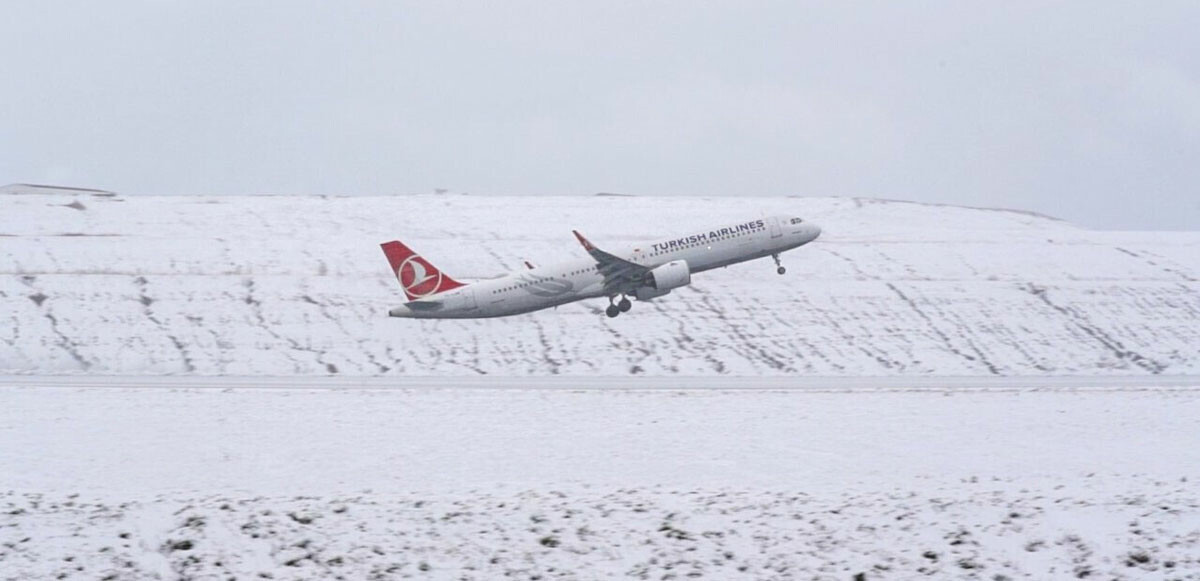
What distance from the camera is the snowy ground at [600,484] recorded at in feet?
77.5

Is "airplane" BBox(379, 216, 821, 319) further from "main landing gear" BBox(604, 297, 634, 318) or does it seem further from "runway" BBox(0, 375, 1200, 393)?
"runway" BBox(0, 375, 1200, 393)

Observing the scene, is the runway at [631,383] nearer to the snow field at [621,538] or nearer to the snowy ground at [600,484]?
the snowy ground at [600,484]

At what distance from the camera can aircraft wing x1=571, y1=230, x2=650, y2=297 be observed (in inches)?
2245

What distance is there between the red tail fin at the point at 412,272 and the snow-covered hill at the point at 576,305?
6.99ft

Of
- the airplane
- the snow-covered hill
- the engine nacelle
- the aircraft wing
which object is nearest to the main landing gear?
Result: the airplane

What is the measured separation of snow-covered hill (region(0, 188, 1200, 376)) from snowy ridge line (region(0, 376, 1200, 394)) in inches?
89.9

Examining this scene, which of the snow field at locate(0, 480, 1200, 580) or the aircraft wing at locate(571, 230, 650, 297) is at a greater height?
the aircraft wing at locate(571, 230, 650, 297)

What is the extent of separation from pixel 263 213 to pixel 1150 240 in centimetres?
6074

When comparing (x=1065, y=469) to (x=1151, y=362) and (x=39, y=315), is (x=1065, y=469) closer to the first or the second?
(x=1151, y=362)

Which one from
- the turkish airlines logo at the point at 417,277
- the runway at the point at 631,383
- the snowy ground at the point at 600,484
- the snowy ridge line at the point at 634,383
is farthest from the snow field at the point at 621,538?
the turkish airlines logo at the point at 417,277

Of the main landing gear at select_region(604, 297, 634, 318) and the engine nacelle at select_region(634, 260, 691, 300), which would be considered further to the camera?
the main landing gear at select_region(604, 297, 634, 318)

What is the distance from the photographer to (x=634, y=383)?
4694 cm

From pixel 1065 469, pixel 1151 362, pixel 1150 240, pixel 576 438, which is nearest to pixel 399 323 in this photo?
pixel 576 438

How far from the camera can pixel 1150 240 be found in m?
81.2
